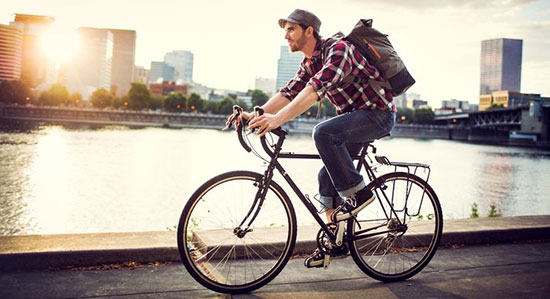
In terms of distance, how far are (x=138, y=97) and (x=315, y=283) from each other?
14307 centimetres

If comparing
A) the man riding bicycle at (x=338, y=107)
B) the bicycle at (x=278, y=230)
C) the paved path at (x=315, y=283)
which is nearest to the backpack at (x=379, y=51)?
the man riding bicycle at (x=338, y=107)

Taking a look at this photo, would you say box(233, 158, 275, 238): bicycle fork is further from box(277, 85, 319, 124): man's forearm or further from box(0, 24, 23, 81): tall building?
box(0, 24, 23, 81): tall building

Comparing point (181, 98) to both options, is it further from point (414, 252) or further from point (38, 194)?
→ point (414, 252)

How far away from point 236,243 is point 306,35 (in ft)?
5.31

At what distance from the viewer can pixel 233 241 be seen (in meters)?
3.87

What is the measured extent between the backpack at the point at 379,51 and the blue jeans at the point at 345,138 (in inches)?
9.8

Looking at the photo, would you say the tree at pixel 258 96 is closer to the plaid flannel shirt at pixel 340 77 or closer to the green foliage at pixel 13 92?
the green foliage at pixel 13 92

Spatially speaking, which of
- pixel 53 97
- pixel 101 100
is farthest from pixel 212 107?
pixel 53 97

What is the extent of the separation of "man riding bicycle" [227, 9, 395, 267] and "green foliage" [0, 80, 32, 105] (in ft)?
447

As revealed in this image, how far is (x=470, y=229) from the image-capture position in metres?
5.09

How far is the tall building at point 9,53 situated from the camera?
5940 inches

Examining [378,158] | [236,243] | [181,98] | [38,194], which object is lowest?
[38,194]

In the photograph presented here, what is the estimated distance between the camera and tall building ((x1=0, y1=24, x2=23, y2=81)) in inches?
5940

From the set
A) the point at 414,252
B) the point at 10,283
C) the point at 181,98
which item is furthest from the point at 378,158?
the point at 181,98
